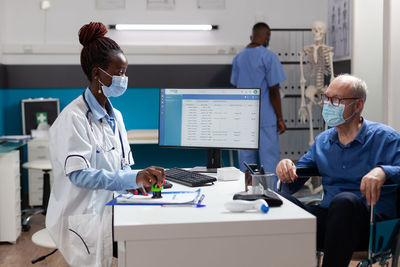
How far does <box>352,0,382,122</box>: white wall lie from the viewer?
393 cm

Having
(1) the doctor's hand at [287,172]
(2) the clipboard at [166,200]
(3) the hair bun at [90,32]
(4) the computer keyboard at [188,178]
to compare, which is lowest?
(2) the clipboard at [166,200]

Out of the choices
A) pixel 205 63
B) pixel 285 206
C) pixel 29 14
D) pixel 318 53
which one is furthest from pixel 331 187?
pixel 29 14

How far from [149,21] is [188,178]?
3243 mm

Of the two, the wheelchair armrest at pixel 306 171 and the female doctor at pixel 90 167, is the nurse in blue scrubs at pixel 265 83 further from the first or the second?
the female doctor at pixel 90 167

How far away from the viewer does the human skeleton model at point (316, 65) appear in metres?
4.46

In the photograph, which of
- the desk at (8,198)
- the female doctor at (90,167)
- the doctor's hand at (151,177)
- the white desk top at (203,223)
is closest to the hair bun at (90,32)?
the female doctor at (90,167)

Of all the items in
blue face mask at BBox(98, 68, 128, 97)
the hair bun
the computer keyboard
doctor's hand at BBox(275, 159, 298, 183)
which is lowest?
the computer keyboard

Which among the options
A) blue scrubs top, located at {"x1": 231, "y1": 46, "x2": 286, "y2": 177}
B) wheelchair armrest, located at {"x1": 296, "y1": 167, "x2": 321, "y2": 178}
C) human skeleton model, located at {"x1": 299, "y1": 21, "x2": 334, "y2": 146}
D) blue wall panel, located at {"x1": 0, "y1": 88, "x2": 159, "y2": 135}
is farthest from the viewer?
blue wall panel, located at {"x1": 0, "y1": 88, "x2": 159, "y2": 135}

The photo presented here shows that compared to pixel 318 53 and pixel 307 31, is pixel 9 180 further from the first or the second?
pixel 307 31

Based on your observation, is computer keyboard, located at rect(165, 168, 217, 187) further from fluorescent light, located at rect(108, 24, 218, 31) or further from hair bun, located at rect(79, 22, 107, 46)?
fluorescent light, located at rect(108, 24, 218, 31)

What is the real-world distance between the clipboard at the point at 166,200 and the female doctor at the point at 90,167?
54mm

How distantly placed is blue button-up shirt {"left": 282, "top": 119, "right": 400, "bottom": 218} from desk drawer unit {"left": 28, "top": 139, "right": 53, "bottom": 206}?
288 cm

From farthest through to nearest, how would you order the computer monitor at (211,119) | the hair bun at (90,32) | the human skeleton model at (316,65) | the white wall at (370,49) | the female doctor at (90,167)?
the human skeleton model at (316,65) < the white wall at (370,49) < the computer monitor at (211,119) < the hair bun at (90,32) < the female doctor at (90,167)

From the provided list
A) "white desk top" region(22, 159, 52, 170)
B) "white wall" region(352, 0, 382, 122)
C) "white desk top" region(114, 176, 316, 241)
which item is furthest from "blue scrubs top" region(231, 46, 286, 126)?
"white desk top" region(114, 176, 316, 241)
